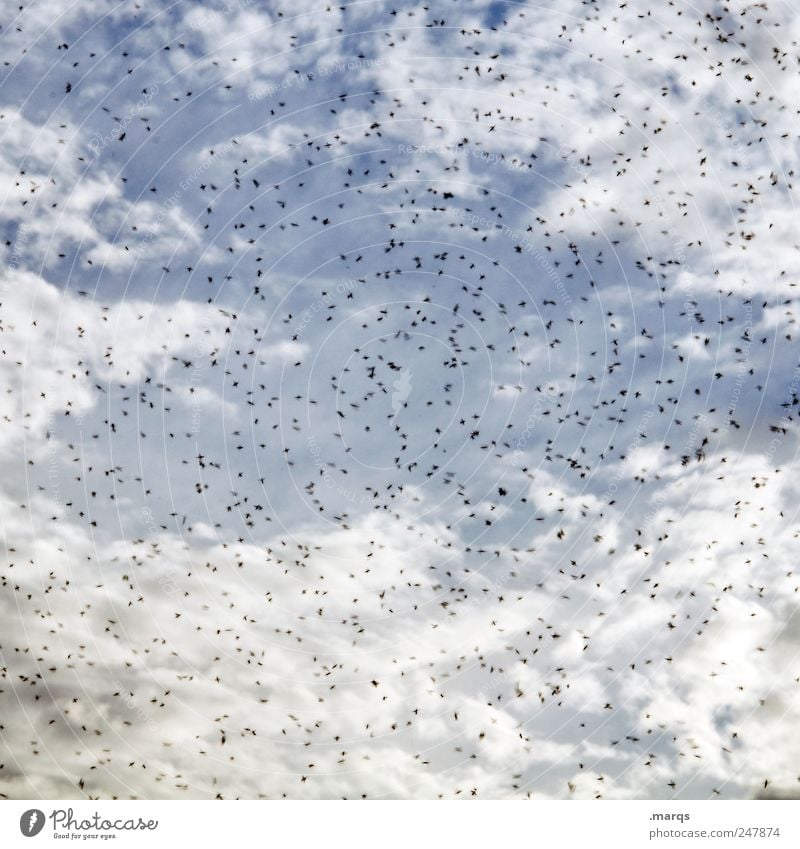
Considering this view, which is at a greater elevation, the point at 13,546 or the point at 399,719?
the point at 13,546

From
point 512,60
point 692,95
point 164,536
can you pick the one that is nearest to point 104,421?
→ point 164,536

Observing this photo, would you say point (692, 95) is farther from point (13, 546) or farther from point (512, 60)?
point (13, 546)

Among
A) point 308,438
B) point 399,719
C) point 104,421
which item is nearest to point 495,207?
point 308,438

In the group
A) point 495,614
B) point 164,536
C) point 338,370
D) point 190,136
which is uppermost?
point 190,136

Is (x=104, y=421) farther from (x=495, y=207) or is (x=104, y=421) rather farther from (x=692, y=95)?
(x=692, y=95)

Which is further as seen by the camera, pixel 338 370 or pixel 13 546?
pixel 338 370

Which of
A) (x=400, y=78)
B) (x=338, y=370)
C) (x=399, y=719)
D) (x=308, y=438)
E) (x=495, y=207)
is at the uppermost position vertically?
(x=400, y=78)

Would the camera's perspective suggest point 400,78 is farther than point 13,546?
Yes

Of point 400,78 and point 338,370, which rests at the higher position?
point 400,78
